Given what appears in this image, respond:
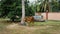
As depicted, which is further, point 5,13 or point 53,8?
point 53,8

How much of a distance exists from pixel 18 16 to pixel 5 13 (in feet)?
6.66

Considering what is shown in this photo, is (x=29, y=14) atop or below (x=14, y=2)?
below

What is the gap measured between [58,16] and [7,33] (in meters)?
21.7

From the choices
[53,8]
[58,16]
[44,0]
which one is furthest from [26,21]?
[53,8]

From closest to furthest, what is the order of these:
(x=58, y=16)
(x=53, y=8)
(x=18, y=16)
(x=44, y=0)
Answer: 1. (x=18, y=16)
2. (x=44, y=0)
3. (x=58, y=16)
4. (x=53, y=8)

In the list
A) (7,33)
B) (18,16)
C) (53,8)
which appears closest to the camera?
(7,33)

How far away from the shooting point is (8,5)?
83.6ft

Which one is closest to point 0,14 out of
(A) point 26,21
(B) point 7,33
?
(A) point 26,21

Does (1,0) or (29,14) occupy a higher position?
(1,0)

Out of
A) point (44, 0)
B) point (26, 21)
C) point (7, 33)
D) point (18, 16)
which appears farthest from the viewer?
point (44, 0)

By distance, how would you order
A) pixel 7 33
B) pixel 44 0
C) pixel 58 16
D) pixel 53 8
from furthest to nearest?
pixel 53 8 → pixel 58 16 → pixel 44 0 → pixel 7 33

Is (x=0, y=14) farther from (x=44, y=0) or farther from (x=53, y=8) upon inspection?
(x=53, y=8)

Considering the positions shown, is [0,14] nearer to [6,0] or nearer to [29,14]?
[6,0]

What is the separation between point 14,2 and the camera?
2555cm
